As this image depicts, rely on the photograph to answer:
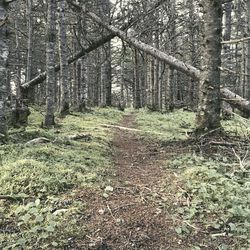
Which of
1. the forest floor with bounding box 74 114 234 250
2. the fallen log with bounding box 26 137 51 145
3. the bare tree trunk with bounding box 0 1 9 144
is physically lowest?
the forest floor with bounding box 74 114 234 250

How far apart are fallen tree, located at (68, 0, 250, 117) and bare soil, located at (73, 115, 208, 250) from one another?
278cm

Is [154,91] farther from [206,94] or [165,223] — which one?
[165,223]

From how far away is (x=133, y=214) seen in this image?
4770 millimetres

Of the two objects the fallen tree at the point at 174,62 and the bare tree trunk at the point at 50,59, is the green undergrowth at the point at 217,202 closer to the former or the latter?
the fallen tree at the point at 174,62

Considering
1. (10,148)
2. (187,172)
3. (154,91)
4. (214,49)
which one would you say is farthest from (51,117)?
(154,91)

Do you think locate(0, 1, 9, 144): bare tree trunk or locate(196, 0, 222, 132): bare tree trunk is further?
locate(196, 0, 222, 132): bare tree trunk

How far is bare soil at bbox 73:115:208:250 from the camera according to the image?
4.18m

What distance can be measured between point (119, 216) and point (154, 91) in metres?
23.7

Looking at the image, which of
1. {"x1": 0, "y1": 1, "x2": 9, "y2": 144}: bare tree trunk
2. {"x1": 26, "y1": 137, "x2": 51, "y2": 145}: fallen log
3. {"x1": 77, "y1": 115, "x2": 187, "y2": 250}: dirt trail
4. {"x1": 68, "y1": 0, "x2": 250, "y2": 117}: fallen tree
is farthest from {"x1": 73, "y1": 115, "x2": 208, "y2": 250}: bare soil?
{"x1": 68, "y1": 0, "x2": 250, "y2": 117}: fallen tree

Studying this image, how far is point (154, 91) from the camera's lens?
1104 inches

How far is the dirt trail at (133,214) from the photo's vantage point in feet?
13.7

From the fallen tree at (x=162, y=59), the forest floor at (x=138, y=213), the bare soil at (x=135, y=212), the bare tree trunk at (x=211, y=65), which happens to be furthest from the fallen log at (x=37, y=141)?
the fallen tree at (x=162, y=59)

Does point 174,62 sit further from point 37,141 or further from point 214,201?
point 214,201

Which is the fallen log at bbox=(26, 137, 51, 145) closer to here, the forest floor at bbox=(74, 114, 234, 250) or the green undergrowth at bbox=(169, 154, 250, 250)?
the forest floor at bbox=(74, 114, 234, 250)
